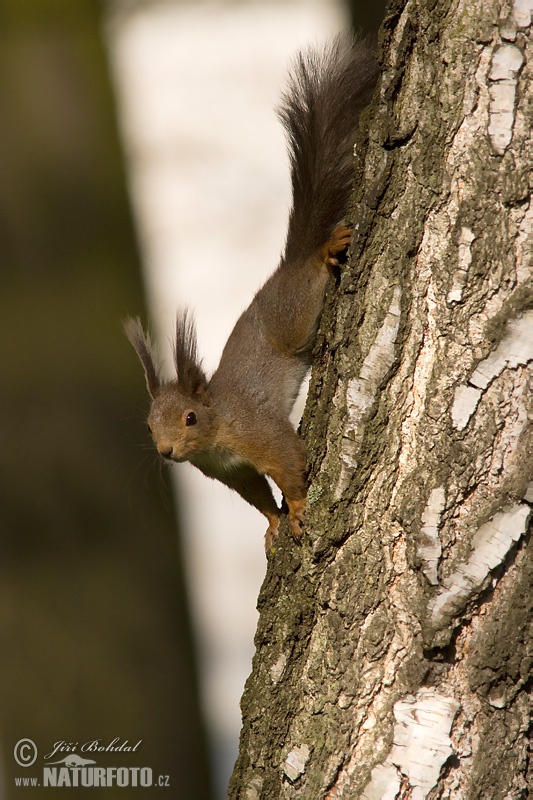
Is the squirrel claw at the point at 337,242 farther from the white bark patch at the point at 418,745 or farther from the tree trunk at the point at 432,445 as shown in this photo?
the white bark patch at the point at 418,745

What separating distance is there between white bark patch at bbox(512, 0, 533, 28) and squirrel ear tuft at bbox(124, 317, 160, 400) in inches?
52.6

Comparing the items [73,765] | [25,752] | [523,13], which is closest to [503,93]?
[523,13]

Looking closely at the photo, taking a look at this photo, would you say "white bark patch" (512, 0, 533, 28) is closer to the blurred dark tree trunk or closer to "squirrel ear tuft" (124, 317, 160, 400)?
"squirrel ear tuft" (124, 317, 160, 400)

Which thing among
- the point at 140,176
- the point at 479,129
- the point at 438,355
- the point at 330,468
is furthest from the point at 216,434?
the point at 140,176

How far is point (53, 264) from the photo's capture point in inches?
126

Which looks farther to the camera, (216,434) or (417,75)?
(216,434)

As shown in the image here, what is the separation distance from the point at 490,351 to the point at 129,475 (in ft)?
6.83

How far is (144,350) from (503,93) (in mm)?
1354

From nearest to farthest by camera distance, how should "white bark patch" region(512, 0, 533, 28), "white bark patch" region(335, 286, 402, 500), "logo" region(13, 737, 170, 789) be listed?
"white bark patch" region(512, 0, 533, 28), "white bark patch" region(335, 286, 402, 500), "logo" region(13, 737, 170, 789)

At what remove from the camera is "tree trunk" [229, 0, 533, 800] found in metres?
1.32

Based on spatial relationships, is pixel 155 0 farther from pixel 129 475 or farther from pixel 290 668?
pixel 290 668

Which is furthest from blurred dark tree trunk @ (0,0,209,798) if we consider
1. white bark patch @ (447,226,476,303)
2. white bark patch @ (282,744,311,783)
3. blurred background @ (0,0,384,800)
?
white bark patch @ (447,226,476,303)

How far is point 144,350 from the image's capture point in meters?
2.40

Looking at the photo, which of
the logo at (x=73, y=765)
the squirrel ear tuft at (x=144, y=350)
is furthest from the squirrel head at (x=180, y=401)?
the logo at (x=73, y=765)
